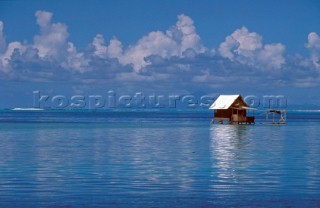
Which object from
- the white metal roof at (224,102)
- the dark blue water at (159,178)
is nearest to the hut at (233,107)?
the white metal roof at (224,102)

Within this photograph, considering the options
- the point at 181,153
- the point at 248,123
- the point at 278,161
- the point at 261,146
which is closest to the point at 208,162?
the point at 278,161

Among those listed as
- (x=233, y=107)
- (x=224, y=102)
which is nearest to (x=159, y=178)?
(x=233, y=107)

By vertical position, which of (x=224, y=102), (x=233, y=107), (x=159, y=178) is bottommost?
(x=159, y=178)

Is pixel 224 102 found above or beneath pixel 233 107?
above

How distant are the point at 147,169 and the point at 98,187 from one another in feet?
18.7

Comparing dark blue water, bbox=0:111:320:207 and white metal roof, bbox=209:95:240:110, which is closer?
dark blue water, bbox=0:111:320:207

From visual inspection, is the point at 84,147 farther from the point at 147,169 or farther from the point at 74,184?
the point at 74,184

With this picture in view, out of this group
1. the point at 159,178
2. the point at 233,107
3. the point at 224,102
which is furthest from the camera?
the point at 224,102

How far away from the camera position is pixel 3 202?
1753 centimetres

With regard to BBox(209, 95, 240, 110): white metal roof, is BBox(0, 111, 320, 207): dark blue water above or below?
below

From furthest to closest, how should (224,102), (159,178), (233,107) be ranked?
(224,102) < (233,107) < (159,178)

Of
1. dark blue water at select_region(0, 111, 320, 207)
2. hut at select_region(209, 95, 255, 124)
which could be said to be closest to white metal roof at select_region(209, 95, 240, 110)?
hut at select_region(209, 95, 255, 124)

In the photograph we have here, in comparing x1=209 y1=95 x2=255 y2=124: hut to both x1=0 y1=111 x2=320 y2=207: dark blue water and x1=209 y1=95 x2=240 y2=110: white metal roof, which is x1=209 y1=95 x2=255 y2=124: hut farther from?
x1=0 y1=111 x2=320 y2=207: dark blue water

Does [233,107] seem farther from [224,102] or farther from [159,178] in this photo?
[159,178]
